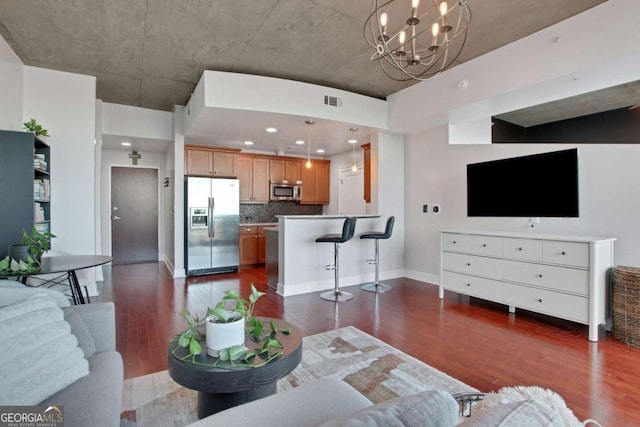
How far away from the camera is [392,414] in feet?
2.15

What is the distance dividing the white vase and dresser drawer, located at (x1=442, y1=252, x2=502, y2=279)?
10.5 feet

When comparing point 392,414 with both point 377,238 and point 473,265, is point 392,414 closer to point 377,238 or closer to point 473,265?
point 473,265

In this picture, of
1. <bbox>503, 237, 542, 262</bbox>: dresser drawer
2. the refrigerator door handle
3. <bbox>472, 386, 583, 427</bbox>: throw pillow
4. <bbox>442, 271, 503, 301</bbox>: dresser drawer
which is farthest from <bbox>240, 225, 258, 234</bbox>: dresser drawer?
<bbox>472, 386, 583, 427</bbox>: throw pillow

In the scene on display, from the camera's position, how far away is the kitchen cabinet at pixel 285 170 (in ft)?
23.7

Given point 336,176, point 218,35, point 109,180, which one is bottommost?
point 109,180

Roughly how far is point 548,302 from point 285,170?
548 cm

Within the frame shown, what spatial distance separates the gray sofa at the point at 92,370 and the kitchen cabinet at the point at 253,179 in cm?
520

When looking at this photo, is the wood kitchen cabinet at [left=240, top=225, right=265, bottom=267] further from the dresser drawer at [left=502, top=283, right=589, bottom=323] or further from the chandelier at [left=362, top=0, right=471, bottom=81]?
the dresser drawer at [left=502, top=283, right=589, bottom=323]

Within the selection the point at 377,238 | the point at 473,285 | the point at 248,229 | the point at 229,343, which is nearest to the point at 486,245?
the point at 473,285

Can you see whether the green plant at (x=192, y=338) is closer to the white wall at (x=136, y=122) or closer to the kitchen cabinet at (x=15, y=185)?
the kitchen cabinet at (x=15, y=185)

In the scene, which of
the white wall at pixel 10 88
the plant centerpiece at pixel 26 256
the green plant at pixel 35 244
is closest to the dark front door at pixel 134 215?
the white wall at pixel 10 88

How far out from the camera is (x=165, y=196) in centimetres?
703

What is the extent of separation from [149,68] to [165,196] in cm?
352

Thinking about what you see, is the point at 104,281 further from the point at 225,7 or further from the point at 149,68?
the point at 225,7
